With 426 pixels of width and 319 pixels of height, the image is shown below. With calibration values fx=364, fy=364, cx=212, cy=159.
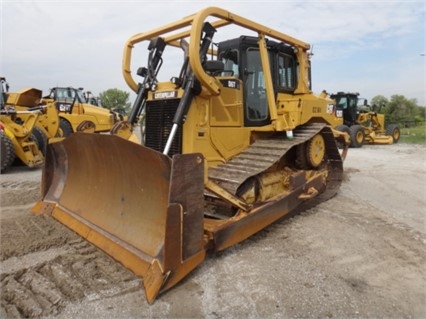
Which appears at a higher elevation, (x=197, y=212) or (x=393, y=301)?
(x=197, y=212)

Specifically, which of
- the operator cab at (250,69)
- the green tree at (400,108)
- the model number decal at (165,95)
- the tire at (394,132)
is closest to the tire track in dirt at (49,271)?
the model number decal at (165,95)

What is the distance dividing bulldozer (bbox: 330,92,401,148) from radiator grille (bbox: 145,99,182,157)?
1239 cm

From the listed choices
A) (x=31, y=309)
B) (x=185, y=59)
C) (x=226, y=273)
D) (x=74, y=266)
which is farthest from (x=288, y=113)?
(x=31, y=309)

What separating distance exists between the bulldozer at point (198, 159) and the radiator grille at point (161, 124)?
1cm

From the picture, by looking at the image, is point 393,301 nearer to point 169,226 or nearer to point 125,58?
point 169,226

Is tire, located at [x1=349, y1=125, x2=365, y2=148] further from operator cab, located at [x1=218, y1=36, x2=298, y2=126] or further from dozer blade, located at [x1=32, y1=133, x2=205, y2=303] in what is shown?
dozer blade, located at [x1=32, y1=133, x2=205, y2=303]

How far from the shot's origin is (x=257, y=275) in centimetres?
313

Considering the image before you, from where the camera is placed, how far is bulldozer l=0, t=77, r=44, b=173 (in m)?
7.81

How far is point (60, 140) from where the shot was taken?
4383mm

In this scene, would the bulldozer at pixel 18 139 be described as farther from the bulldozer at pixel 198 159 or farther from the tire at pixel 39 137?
the bulldozer at pixel 198 159

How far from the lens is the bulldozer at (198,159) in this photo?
118 inches

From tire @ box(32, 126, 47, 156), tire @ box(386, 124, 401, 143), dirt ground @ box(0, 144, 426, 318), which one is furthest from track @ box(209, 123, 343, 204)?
tire @ box(386, 124, 401, 143)

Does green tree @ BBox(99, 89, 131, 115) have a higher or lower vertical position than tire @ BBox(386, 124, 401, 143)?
higher

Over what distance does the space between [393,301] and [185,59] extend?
10.9 feet
